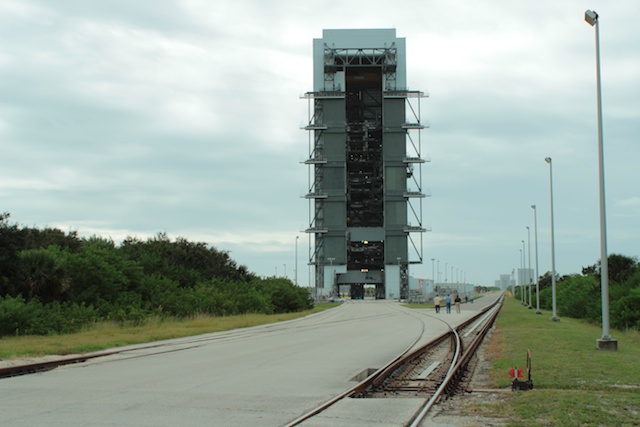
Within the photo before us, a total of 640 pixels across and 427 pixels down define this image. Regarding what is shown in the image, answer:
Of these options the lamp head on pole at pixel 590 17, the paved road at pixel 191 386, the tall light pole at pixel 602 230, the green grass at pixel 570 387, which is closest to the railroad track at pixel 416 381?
the paved road at pixel 191 386

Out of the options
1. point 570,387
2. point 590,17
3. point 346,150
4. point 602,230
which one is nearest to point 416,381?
point 570,387

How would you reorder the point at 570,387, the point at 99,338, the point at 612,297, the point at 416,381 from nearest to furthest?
the point at 570,387 → the point at 416,381 → the point at 99,338 → the point at 612,297

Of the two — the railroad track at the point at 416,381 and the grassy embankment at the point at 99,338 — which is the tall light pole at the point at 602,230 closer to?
the railroad track at the point at 416,381

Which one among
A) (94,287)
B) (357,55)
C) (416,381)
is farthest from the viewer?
(357,55)

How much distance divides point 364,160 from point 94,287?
242 ft

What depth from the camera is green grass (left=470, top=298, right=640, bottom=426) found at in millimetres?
9553

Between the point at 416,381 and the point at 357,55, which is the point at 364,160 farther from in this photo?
the point at 416,381

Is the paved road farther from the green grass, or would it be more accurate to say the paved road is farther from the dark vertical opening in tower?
the dark vertical opening in tower

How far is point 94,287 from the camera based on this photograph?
3469 centimetres

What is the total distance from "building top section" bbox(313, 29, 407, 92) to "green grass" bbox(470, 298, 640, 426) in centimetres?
7861

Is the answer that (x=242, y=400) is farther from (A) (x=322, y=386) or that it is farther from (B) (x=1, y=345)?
(B) (x=1, y=345)

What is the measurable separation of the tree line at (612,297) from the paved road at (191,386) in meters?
16.1

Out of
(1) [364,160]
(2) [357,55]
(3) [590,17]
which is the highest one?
(2) [357,55]

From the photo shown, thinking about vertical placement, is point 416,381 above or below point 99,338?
above
